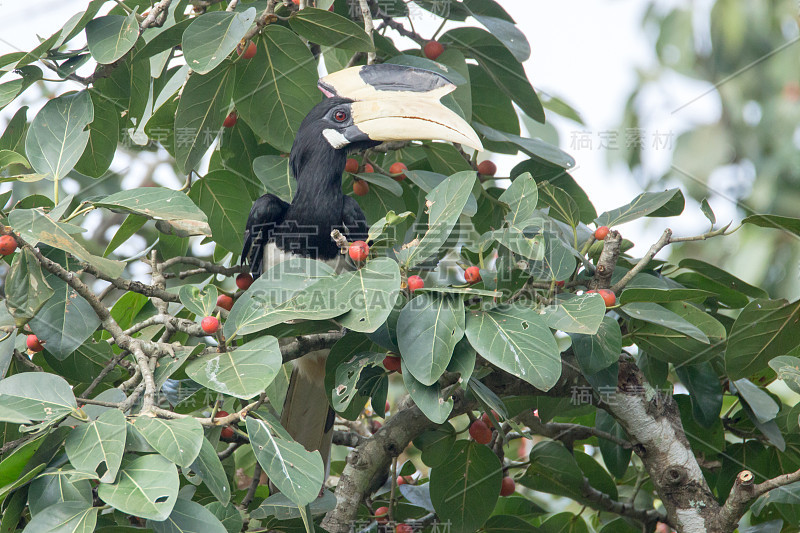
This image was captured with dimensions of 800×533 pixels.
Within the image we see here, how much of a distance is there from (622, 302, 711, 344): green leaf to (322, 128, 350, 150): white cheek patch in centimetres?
98

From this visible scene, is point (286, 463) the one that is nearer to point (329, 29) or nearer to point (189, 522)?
point (189, 522)

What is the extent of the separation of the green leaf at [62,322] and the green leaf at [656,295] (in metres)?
1.09

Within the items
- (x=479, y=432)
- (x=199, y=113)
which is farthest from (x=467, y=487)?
(x=199, y=113)

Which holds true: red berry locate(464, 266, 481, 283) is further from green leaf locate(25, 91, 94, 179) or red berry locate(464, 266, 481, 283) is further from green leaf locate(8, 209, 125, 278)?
green leaf locate(25, 91, 94, 179)

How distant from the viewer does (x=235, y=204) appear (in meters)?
2.09

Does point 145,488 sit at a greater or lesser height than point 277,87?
lesser

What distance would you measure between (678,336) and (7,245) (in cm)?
137

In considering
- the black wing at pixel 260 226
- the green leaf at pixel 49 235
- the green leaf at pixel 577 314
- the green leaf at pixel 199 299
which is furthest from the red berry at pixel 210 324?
the black wing at pixel 260 226

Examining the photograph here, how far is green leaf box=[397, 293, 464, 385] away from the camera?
1343 millimetres

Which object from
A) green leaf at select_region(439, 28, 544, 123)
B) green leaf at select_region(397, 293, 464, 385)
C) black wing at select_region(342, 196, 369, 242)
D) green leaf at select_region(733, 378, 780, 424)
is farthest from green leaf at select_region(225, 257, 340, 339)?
green leaf at select_region(733, 378, 780, 424)

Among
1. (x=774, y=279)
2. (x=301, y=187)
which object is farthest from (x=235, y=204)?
(x=774, y=279)

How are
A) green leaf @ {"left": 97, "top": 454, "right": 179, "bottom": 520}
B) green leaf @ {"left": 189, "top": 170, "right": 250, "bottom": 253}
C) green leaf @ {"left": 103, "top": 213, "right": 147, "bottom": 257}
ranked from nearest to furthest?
green leaf @ {"left": 97, "top": 454, "right": 179, "bottom": 520} < green leaf @ {"left": 103, "top": 213, "right": 147, "bottom": 257} < green leaf @ {"left": 189, "top": 170, "right": 250, "bottom": 253}

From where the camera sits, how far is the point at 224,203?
6.86 feet

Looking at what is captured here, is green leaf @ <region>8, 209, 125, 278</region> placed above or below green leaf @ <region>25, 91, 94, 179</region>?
below
